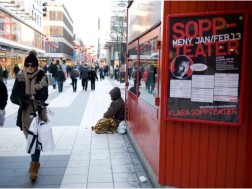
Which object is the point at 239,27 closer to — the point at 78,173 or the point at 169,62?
the point at 169,62

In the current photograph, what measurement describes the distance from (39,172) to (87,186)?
41.2 inches

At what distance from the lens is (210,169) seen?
3896 mm

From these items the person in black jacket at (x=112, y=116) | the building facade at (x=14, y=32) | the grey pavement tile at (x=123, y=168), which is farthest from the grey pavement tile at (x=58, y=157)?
the building facade at (x=14, y=32)

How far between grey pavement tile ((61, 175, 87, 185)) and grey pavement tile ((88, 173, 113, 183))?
0.09 m

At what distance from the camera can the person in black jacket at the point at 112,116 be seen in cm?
804

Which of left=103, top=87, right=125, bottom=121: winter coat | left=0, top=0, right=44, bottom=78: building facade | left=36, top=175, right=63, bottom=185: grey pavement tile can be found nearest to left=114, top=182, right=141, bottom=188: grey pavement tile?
left=36, top=175, right=63, bottom=185: grey pavement tile

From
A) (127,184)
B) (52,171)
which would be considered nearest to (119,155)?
(52,171)

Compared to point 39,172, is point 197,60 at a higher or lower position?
higher

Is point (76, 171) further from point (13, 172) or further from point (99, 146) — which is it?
point (99, 146)

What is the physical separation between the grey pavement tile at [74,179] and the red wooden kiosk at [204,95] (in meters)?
1.16

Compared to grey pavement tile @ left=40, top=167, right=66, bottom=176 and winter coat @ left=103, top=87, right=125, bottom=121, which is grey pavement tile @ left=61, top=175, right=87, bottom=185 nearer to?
grey pavement tile @ left=40, top=167, right=66, bottom=176

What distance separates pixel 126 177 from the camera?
498 cm

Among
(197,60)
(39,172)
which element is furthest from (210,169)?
(39,172)

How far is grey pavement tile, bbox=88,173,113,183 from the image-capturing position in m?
4.85
